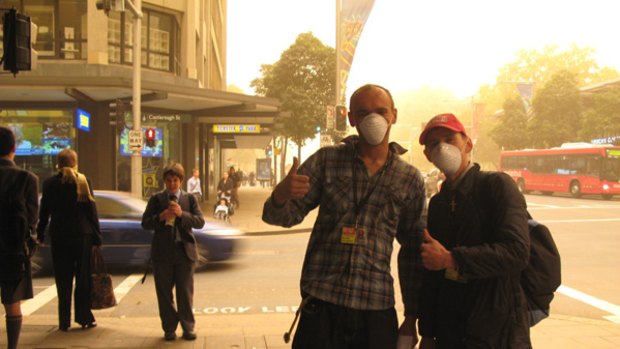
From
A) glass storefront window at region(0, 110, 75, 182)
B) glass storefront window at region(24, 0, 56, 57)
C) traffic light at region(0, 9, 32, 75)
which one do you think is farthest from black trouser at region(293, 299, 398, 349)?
glass storefront window at region(24, 0, 56, 57)

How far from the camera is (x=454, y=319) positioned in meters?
2.54

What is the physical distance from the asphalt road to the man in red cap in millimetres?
4840

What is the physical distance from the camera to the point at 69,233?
546 cm

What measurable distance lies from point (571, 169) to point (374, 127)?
35108mm

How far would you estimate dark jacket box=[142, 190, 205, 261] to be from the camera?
5426mm

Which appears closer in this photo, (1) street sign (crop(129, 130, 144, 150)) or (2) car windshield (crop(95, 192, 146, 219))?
(2) car windshield (crop(95, 192, 146, 219))

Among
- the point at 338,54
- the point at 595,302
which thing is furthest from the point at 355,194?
the point at 338,54

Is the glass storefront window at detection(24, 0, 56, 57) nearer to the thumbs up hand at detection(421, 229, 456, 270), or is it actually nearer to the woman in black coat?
the woman in black coat

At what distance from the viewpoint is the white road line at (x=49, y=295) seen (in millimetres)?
7360

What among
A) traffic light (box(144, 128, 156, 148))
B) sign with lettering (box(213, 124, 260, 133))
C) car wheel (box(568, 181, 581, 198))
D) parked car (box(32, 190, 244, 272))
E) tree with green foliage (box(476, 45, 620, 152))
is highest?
tree with green foliage (box(476, 45, 620, 152))

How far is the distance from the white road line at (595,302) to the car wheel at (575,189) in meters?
27.2

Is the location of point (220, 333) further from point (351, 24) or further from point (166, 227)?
point (351, 24)

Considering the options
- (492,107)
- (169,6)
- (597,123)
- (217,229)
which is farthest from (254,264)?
(492,107)

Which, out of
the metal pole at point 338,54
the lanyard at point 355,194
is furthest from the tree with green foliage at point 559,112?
the lanyard at point 355,194
